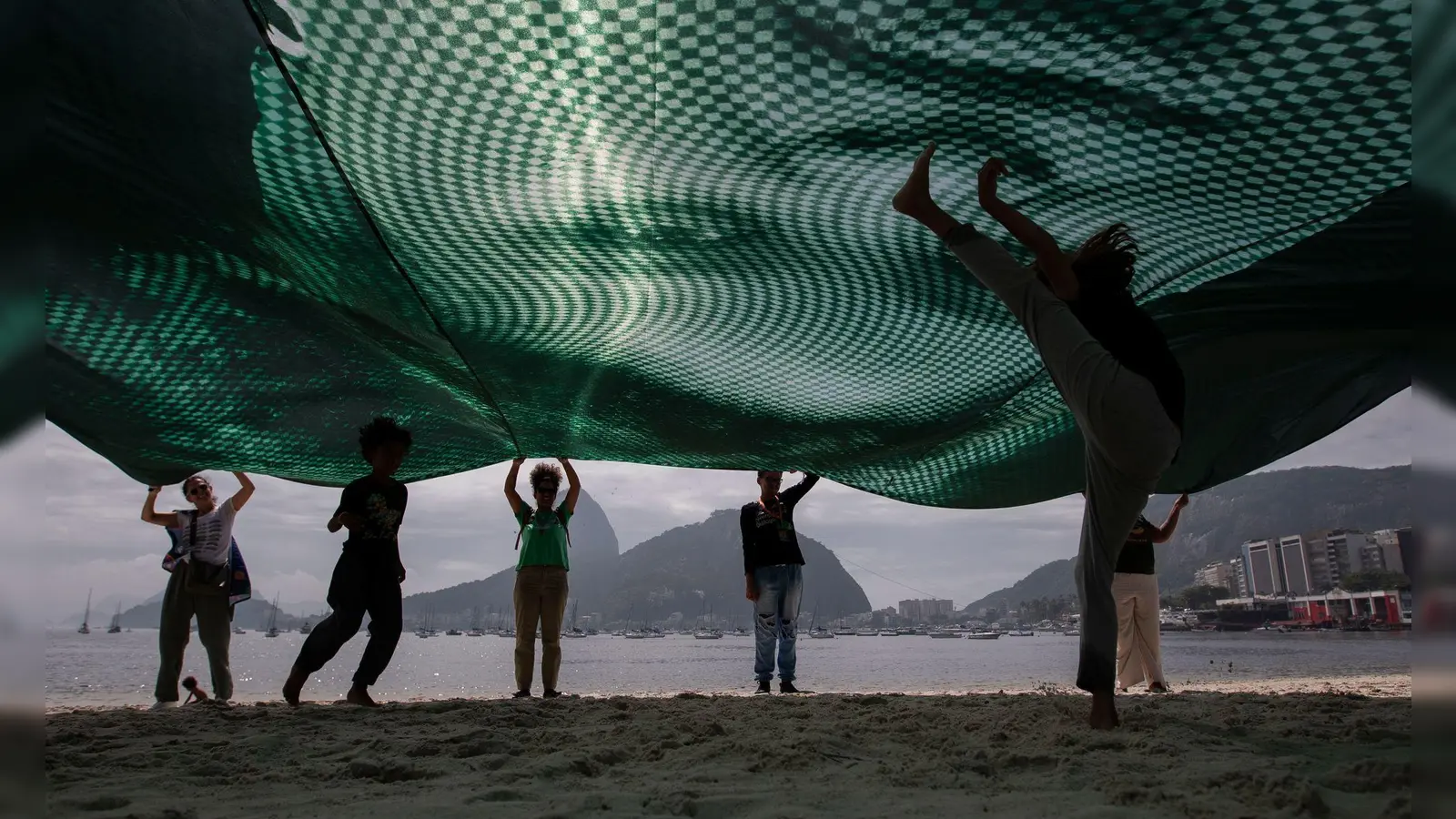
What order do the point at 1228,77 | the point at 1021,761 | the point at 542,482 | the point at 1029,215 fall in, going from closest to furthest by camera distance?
1. the point at 1021,761
2. the point at 1228,77
3. the point at 1029,215
4. the point at 542,482

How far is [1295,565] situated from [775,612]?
357 ft

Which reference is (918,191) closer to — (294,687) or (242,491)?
(294,687)

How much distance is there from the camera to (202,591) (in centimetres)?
495

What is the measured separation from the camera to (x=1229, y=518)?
196 m

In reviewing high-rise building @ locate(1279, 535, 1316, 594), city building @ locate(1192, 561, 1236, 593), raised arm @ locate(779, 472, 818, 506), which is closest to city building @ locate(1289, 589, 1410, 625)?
high-rise building @ locate(1279, 535, 1316, 594)

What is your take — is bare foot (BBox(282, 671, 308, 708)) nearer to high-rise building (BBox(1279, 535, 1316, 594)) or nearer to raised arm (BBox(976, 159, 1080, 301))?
raised arm (BBox(976, 159, 1080, 301))

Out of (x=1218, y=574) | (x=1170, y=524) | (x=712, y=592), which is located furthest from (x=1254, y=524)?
(x=1170, y=524)

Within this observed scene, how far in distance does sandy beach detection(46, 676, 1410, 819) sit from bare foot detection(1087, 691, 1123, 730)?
2.2 inches

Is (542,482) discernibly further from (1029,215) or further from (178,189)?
(1029,215)

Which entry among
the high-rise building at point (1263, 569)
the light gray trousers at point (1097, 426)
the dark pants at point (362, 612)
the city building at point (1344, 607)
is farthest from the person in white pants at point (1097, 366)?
the high-rise building at point (1263, 569)

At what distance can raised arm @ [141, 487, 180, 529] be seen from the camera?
511 cm

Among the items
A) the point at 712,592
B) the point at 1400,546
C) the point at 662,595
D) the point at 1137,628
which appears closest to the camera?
the point at 1400,546
